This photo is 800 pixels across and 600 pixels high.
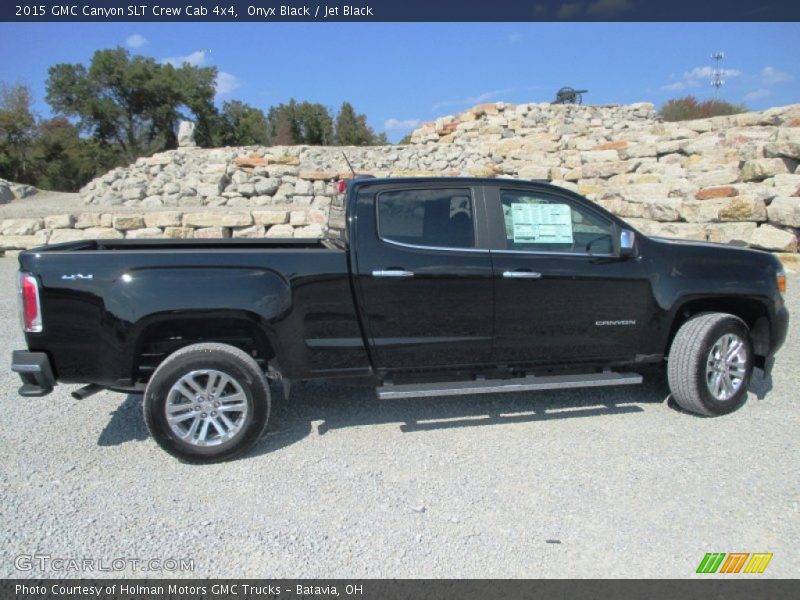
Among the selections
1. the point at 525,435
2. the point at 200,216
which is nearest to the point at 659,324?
the point at 525,435

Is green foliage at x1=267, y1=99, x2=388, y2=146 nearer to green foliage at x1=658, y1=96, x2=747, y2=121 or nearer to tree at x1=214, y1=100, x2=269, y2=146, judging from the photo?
tree at x1=214, y1=100, x2=269, y2=146

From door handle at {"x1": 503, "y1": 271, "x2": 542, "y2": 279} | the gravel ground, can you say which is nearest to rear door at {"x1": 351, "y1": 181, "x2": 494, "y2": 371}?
door handle at {"x1": 503, "y1": 271, "x2": 542, "y2": 279}

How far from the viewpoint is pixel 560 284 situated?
4.42 m

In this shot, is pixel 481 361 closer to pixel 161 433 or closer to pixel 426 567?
pixel 426 567

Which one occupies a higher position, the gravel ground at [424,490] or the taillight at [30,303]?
the taillight at [30,303]

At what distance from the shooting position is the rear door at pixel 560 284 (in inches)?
172

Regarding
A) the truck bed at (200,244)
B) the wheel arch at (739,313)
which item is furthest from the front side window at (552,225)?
the truck bed at (200,244)

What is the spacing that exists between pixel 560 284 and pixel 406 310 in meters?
1.21

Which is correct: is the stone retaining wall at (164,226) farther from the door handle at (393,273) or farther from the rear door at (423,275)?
the door handle at (393,273)

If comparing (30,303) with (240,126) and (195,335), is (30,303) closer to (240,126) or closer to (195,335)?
(195,335)

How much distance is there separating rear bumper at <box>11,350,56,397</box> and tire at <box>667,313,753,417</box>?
15.0 feet

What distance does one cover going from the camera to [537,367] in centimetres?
453

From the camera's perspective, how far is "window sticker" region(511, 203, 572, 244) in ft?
14.9

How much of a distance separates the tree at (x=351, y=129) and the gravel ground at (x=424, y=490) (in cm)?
3660
